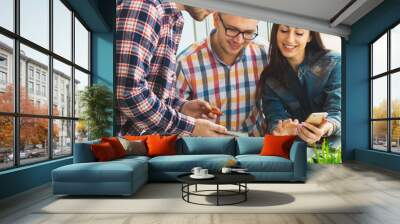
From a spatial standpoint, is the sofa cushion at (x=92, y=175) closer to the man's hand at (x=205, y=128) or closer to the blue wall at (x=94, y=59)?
the blue wall at (x=94, y=59)

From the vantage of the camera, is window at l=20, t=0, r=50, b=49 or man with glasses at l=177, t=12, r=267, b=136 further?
man with glasses at l=177, t=12, r=267, b=136

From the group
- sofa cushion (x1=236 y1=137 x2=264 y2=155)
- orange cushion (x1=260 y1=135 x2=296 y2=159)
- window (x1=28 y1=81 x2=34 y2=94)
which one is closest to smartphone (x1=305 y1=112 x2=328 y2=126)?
sofa cushion (x1=236 y1=137 x2=264 y2=155)

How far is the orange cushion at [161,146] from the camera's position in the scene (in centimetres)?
662

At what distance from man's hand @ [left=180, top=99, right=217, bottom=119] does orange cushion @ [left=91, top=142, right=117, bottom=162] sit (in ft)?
11.1

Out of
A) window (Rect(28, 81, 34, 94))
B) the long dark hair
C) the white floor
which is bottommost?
the white floor

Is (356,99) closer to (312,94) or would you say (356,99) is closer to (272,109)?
(312,94)

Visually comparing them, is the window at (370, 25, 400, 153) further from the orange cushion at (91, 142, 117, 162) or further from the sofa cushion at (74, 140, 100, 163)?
the sofa cushion at (74, 140, 100, 163)

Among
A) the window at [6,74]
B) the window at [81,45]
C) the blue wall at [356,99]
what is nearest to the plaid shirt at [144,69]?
the window at [81,45]

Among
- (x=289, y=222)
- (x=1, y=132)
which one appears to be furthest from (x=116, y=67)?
(x=289, y=222)

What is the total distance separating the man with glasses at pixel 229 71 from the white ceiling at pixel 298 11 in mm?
751

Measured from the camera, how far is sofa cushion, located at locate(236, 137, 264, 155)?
6.78 metres

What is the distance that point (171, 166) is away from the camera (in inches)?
234

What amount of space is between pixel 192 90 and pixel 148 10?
6.82 feet

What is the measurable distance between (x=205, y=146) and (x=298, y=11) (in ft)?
12.2
